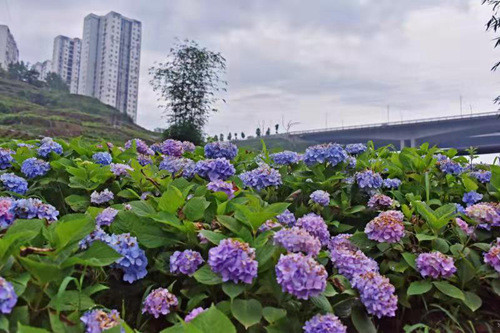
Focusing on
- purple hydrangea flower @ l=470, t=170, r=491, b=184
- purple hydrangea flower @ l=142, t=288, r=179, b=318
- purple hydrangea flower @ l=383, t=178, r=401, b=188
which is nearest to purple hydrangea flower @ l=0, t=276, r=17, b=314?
purple hydrangea flower @ l=142, t=288, r=179, b=318

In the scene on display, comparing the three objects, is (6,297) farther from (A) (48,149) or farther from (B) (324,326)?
(A) (48,149)

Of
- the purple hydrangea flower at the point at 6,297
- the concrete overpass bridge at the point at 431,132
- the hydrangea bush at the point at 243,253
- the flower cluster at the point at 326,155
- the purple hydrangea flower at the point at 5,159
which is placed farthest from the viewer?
the concrete overpass bridge at the point at 431,132

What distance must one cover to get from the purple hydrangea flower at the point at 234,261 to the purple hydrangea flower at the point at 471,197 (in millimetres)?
1164

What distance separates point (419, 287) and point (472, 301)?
0.15 m

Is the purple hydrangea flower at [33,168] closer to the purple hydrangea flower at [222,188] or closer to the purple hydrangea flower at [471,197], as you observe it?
the purple hydrangea flower at [222,188]

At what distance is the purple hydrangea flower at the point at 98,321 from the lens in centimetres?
75

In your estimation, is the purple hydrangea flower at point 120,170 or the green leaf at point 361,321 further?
the purple hydrangea flower at point 120,170

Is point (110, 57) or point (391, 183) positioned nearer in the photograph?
point (391, 183)

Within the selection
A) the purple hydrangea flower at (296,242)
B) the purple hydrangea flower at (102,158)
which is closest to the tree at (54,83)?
the purple hydrangea flower at (102,158)

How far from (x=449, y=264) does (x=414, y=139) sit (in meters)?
29.5

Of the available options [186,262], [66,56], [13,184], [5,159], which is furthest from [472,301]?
[66,56]

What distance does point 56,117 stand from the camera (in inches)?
1013

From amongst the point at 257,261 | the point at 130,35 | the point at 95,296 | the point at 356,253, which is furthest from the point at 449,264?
the point at 130,35

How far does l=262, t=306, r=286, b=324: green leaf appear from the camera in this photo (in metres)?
0.90
